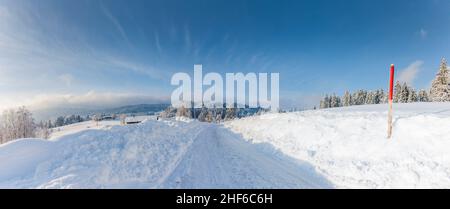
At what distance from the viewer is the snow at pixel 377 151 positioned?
572cm

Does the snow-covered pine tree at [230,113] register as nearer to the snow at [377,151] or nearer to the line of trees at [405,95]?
the line of trees at [405,95]

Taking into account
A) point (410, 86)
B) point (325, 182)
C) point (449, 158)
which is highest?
point (410, 86)

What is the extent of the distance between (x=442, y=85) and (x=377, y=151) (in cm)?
4765

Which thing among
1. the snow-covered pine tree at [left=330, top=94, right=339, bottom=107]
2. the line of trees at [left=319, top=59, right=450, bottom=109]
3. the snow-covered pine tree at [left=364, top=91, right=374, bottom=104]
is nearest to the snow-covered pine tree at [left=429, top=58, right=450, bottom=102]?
the line of trees at [left=319, top=59, right=450, bottom=109]

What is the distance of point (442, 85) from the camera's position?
39344 mm

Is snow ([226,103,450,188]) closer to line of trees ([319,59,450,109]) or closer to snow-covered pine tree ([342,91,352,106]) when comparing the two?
line of trees ([319,59,450,109])

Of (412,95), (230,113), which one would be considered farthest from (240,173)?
(230,113)

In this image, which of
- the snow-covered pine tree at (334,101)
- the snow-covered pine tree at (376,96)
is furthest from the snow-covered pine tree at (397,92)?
the snow-covered pine tree at (334,101)
